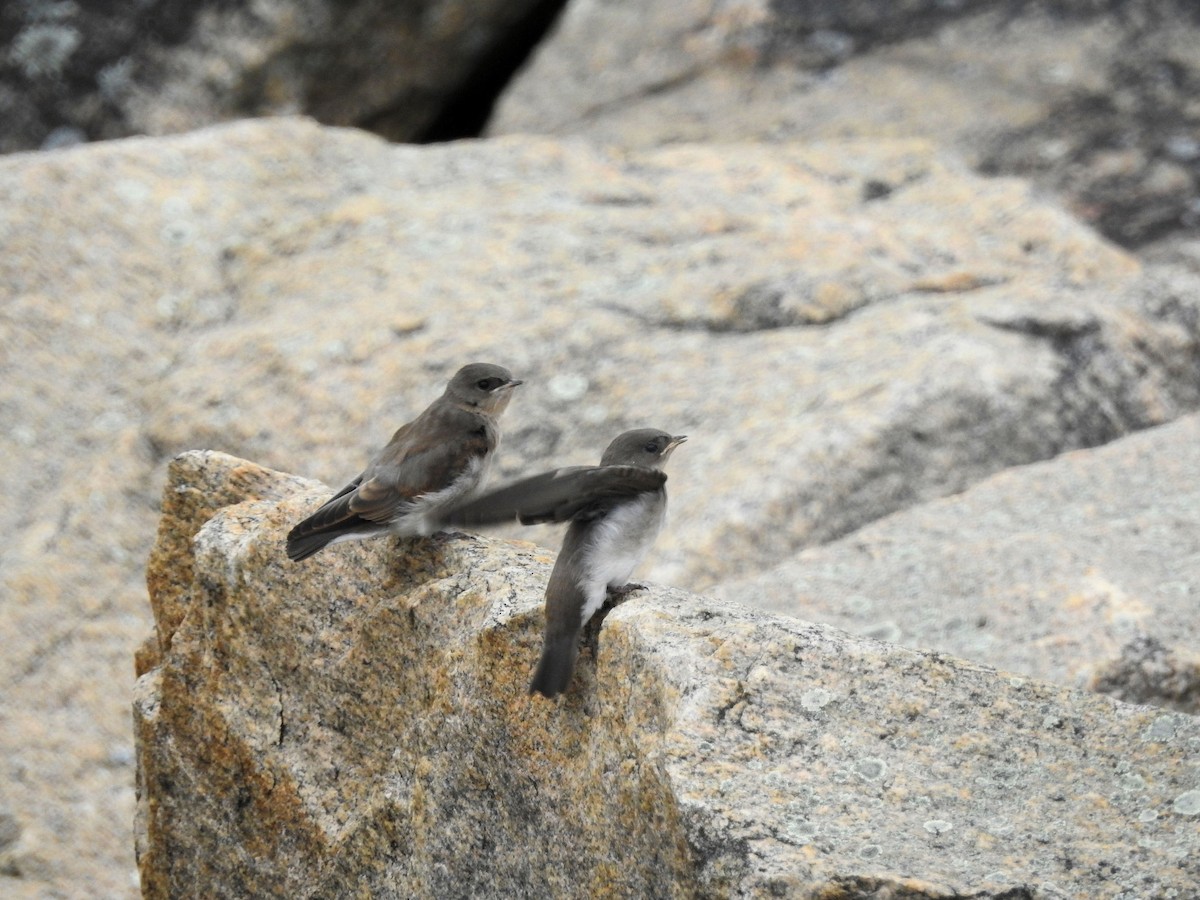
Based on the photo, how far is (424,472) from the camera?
198 inches

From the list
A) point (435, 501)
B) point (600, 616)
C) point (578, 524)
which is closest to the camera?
point (600, 616)

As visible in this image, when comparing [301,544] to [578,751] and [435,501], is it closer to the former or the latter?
[435,501]

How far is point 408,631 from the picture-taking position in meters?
4.36

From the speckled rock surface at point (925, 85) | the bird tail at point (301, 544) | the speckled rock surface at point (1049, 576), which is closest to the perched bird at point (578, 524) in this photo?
the bird tail at point (301, 544)

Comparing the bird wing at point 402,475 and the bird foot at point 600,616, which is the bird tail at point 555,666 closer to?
the bird foot at point 600,616

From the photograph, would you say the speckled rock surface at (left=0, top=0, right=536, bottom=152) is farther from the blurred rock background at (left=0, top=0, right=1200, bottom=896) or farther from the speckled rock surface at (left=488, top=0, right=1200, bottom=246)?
the speckled rock surface at (left=488, top=0, right=1200, bottom=246)

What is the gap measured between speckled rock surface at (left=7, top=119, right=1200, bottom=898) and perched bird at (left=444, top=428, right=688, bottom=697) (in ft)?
5.35

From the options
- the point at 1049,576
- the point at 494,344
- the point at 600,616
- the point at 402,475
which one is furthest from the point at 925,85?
the point at 600,616

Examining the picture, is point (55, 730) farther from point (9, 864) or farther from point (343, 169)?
point (343, 169)

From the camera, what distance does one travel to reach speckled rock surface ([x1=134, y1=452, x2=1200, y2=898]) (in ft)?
10.9

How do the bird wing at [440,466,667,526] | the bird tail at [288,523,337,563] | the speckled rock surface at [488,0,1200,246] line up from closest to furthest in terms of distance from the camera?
1. the bird wing at [440,466,667,526]
2. the bird tail at [288,523,337,563]
3. the speckled rock surface at [488,0,1200,246]

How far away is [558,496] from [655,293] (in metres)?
3.53

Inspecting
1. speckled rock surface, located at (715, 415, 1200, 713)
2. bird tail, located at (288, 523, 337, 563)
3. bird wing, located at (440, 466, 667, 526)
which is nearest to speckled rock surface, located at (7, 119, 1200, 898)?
speckled rock surface, located at (715, 415, 1200, 713)

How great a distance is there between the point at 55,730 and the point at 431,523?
8.86ft
